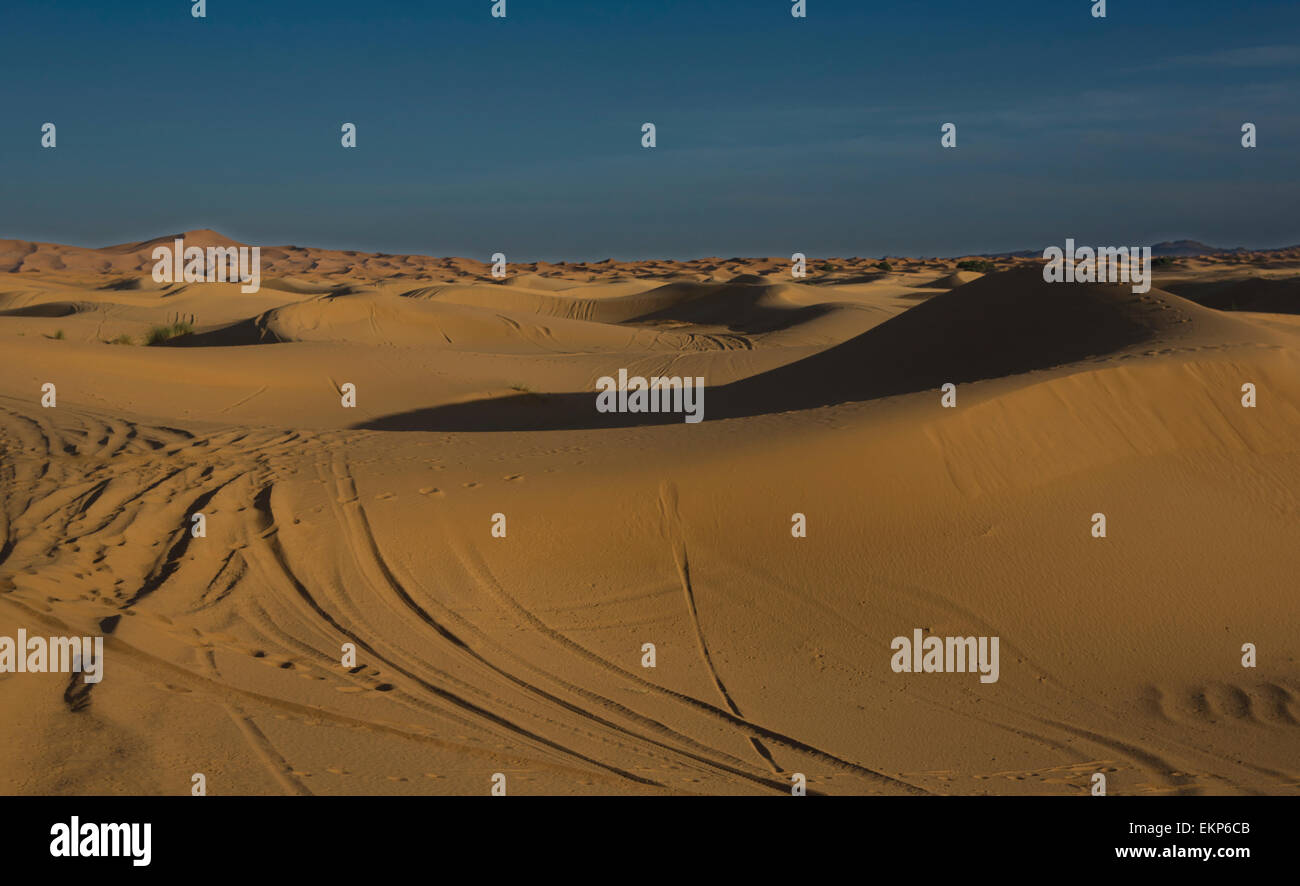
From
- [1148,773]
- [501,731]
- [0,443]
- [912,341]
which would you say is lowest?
[1148,773]

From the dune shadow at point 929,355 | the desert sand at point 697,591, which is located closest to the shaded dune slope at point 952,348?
the dune shadow at point 929,355

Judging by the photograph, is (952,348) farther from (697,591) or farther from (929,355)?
(697,591)

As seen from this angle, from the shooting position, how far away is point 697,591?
6707mm

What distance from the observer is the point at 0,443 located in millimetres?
8367

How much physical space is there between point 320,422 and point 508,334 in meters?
13.1

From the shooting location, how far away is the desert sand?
4.47 m

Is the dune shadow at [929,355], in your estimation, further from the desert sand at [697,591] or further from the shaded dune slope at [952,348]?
the desert sand at [697,591]

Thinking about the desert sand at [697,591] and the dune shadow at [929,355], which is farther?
the dune shadow at [929,355]

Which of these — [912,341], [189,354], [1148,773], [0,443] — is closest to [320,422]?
[189,354]

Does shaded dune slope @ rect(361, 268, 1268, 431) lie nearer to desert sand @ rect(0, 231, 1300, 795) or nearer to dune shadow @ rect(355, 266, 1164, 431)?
dune shadow @ rect(355, 266, 1164, 431)

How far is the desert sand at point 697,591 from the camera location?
14.7 ft

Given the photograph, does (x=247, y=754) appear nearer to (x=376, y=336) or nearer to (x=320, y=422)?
(x=320, y=422)

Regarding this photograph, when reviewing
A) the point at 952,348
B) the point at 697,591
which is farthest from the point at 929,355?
the point at 697,591
